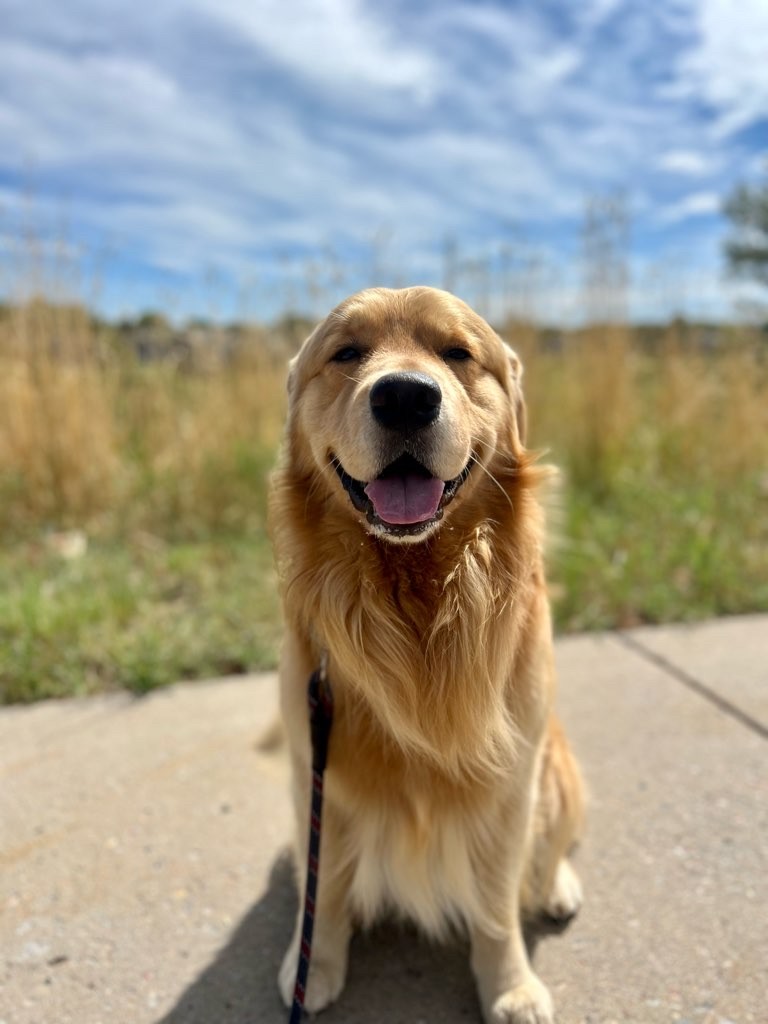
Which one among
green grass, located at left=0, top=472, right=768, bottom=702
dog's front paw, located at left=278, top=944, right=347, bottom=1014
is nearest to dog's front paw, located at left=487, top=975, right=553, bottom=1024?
dog's front paw, located at left=278, top=944, right=347, bottom=1014

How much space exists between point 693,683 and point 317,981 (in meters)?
2.29

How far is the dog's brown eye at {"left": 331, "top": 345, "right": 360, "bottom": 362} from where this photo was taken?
211 centimetres

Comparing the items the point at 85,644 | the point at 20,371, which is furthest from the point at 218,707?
the point at 20,371

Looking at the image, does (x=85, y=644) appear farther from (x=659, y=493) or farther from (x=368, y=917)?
(x=659, y=493)

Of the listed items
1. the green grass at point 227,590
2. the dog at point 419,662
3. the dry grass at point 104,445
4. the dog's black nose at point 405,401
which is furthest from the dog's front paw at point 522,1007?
the dry grass at point 104,445

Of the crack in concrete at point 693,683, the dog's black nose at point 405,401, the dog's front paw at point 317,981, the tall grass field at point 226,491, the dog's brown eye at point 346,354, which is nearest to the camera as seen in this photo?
the dog's black nose at point 405,401

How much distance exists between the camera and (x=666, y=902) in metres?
2.12

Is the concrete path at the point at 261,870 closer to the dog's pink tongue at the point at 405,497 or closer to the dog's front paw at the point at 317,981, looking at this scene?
the dog's front paw at the point at 317,981

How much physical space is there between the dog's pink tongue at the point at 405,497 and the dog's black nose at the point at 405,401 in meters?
0.13

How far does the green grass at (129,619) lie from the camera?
3461mm

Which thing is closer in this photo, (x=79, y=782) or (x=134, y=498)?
(x=79, y=782)

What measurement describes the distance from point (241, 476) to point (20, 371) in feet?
6.13

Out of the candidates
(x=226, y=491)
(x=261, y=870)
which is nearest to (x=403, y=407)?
(x=261, y=870)

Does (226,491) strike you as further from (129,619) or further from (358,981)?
(358,981)
